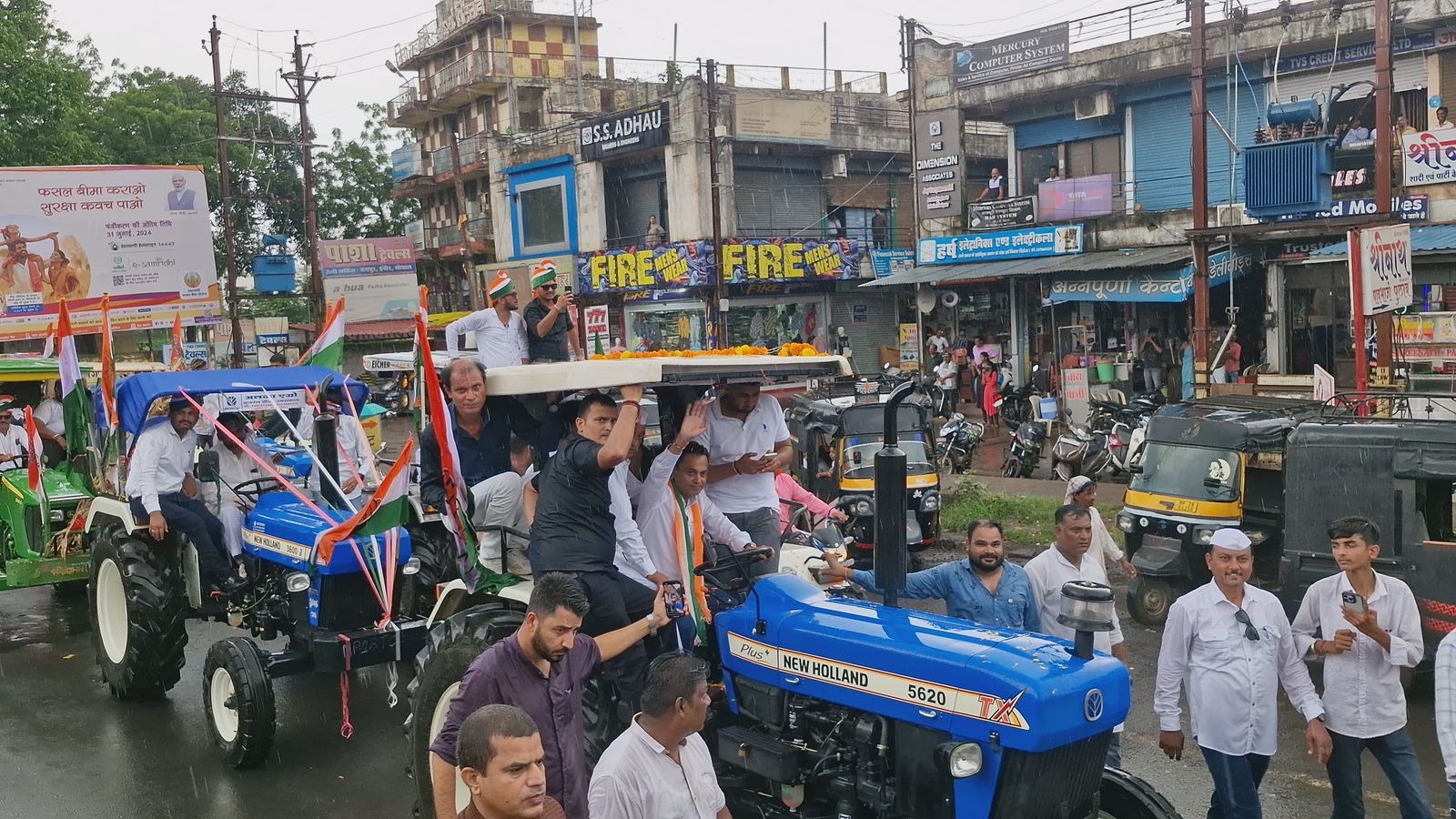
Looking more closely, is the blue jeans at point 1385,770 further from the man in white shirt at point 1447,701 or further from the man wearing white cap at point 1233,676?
the man in white shirt at point 1447,701

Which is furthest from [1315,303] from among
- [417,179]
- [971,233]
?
[417,179]

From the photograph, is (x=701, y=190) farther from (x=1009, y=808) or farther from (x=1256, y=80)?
(x=1009, y=808)

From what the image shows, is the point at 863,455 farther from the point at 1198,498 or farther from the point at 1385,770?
the point at 1385,770

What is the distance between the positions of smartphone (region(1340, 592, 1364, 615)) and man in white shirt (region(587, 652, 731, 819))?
3005 millimetres

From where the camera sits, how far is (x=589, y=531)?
533 cm

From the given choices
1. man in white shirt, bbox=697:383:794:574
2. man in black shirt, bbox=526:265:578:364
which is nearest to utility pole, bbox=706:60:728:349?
man in black shirt, bbox=526:265:578:364

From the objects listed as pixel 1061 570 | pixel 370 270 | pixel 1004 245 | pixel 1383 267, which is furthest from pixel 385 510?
pixel 370 270

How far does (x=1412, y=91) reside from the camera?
2006 centimetres

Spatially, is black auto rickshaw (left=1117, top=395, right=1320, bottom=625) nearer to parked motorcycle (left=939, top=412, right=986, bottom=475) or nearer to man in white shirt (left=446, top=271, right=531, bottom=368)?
man in white shirt (left=446, top=271, right=531, bottom=368)

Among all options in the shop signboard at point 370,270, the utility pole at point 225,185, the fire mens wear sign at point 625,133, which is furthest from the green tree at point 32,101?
the fire mens wear sign at point 625,133

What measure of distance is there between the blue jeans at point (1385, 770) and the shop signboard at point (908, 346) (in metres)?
23.2

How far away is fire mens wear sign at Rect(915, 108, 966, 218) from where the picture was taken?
25875 millimetres

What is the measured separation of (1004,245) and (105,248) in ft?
53.9

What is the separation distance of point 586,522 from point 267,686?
10.2 feet
